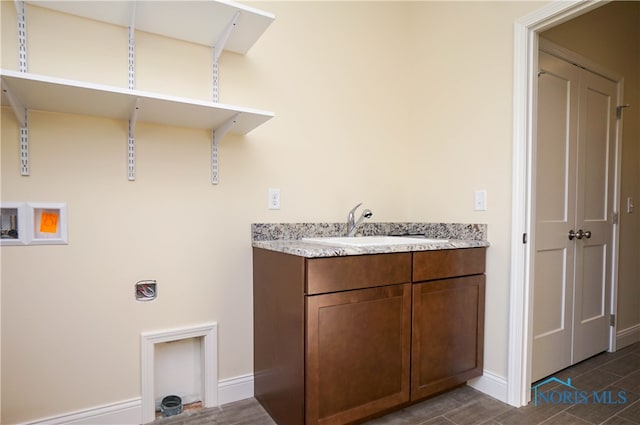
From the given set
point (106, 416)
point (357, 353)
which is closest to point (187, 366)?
point (106, 416)

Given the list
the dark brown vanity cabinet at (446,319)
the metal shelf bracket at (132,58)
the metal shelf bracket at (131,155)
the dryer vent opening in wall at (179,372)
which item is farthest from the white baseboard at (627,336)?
the metal shelf bracket at (132,58)

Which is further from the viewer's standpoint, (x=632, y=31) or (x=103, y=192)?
(x=632, y=31)

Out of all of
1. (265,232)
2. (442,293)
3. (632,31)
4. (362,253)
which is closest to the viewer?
(362,253)

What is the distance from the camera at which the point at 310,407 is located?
1462 mm

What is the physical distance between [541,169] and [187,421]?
232 centimetres

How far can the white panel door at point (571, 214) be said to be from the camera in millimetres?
2140

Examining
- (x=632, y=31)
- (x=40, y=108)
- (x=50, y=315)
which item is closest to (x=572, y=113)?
(x=632, y=31)

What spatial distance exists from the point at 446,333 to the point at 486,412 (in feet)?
1.42

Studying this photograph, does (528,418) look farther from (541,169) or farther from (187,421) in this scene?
(187,421)

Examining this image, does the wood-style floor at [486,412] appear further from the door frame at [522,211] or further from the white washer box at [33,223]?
the white washer box at [33,223]

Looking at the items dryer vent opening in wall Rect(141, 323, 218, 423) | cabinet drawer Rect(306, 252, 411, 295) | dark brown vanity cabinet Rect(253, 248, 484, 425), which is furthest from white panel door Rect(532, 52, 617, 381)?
dryer vent opening in wall Rect(141, 323, 218, 423)

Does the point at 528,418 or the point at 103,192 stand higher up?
the point at 103,192

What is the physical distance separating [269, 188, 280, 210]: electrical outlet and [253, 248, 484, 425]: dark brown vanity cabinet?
11.5 inches

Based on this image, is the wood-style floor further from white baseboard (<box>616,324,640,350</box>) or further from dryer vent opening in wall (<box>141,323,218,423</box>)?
white baseboard (<box>616,324,640,350</box>)
